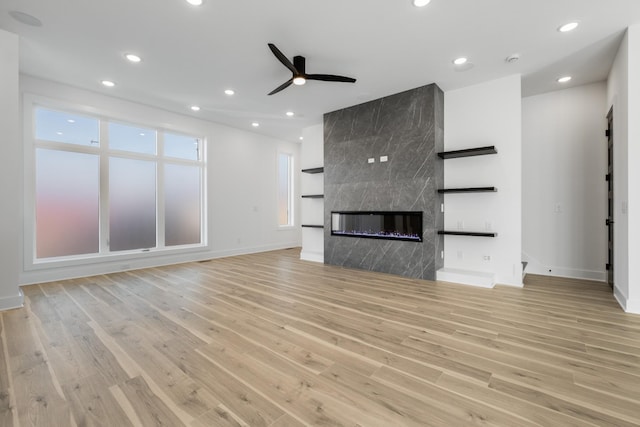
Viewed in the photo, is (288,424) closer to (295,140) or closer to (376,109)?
(376,109)

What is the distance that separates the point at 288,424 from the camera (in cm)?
143

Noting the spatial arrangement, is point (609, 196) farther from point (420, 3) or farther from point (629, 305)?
point (420, 3)

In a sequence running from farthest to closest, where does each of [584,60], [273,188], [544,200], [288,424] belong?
[273,188] → [544,200] → [584,60] → [288,424]

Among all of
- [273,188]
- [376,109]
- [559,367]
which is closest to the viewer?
[559,367]

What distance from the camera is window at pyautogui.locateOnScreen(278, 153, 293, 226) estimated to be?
823 cm

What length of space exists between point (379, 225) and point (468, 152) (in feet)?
5.94

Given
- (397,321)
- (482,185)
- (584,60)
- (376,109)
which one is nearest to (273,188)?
(376,109)

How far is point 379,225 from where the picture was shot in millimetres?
4988

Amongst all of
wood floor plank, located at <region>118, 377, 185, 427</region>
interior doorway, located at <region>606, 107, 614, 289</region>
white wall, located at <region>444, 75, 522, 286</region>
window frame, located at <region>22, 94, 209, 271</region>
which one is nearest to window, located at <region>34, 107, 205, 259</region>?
window frame, located at <region>22, 94, 209, 271</region>

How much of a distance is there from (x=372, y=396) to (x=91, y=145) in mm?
5847

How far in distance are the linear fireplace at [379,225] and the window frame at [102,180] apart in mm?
3146

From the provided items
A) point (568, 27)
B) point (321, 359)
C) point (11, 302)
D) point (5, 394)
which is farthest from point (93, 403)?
point (568, 27)

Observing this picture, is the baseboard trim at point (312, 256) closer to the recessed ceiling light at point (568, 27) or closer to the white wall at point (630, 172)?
the white wall at point (630, 172)

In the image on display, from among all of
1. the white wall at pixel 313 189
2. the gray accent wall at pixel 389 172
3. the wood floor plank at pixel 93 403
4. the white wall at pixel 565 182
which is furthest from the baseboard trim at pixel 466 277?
the wood floor plank at pixel 93 403
